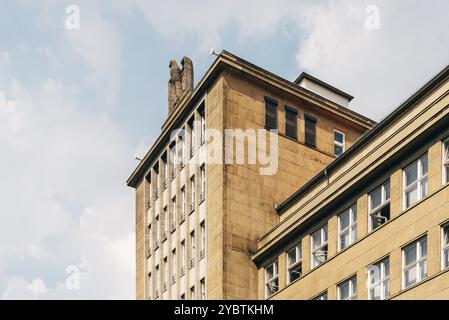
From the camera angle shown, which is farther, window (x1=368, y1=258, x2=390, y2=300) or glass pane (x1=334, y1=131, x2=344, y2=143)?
glass pane (x1=334, y1=131, x2=344, y2=143)

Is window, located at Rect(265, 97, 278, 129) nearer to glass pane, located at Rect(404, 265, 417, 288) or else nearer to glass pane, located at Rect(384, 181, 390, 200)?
glass pane, located at Rect(384, 181, 390, 200)

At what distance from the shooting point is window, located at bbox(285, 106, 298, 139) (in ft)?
208

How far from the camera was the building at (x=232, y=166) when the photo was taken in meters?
58.7

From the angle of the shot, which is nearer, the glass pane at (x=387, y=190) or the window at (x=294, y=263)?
the glass pane at (x=387, y=190)

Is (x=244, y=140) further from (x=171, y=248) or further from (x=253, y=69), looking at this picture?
(x=171, y=248)

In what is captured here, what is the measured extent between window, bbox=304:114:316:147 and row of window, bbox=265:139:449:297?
11471mm

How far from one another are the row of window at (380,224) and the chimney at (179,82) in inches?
809

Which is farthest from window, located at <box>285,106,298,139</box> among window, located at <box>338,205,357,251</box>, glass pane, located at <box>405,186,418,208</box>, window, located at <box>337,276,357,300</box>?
glass pane, located at <box>405,186,418,208</box>

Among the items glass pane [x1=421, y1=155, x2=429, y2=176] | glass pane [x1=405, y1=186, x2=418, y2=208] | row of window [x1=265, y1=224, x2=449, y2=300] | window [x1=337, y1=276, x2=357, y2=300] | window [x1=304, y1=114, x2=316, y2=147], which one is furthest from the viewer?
window [x1=304, y1=114, x2=316, y2=147]

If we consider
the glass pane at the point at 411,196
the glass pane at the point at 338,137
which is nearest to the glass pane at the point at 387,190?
the glass pane at the point at 411,196

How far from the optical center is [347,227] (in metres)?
49.5

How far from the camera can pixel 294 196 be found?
190ft

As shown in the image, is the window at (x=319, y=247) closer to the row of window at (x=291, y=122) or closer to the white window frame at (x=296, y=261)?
the white window frame at (x=296, y=261)

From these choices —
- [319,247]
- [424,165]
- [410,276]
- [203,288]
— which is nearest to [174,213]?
[203,288]
